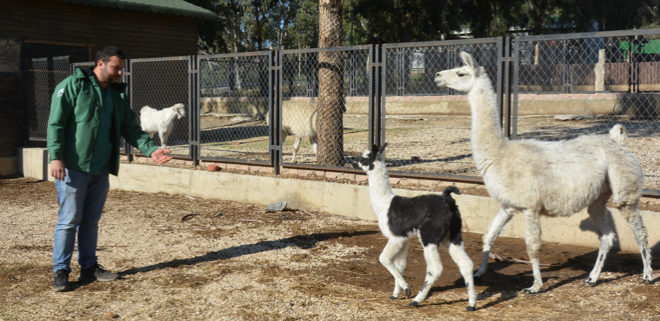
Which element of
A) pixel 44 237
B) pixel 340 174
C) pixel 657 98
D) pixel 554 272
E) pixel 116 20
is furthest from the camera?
pixel 657 98

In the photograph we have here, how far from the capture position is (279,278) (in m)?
5.71

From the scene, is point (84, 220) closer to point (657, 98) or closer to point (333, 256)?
point (333, 256)

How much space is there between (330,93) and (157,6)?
10346 mm

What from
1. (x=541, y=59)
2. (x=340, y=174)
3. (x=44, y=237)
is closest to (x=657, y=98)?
(x=541, y=59)

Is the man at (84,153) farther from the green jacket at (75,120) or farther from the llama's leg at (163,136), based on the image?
the llama's leg at (163,136)

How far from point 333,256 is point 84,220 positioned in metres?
2.61

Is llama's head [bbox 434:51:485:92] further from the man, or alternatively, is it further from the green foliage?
the green foliage

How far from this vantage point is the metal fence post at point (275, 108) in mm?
9891

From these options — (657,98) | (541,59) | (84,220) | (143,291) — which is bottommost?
(143,291)

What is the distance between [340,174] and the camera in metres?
9.36

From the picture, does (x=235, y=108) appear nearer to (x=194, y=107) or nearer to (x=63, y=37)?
(x=63, y=37)

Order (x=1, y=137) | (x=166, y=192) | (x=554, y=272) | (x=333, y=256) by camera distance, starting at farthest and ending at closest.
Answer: (x=1, y=137) → (x=166, y=192) → (x=333, y=256) → (x=554, y=272)

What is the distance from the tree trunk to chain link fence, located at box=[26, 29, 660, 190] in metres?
0.02

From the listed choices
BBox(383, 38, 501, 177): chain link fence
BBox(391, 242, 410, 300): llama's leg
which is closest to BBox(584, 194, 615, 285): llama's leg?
BBox(391, 242, 410, 300): llama's leg
